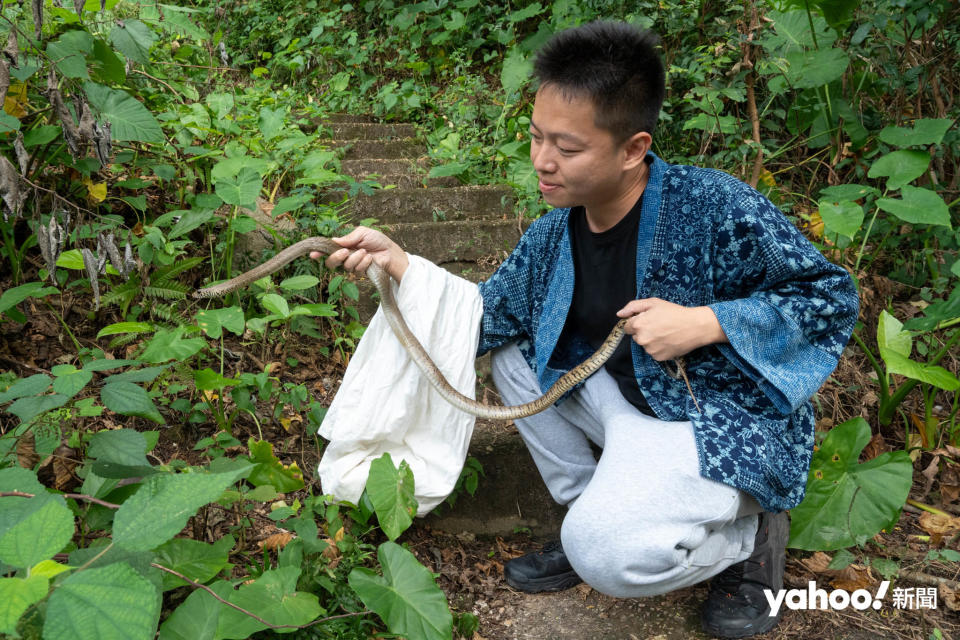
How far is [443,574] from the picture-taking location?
7.62 ft

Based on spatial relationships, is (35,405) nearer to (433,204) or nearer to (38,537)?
(38,537)

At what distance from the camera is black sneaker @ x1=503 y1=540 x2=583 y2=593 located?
2.28 metres

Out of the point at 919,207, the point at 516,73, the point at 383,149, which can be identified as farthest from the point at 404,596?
the point at 383,149

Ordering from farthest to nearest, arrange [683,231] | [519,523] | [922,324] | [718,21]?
[718,21] < [519,523] < [922,324] < [683,231]

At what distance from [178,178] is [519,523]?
226 cm

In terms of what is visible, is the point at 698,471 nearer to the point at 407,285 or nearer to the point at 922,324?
the point at 407,285

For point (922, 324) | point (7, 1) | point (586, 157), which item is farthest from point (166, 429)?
point (922, 324)

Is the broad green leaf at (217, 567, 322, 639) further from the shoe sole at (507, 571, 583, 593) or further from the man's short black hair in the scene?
the man's short black hair

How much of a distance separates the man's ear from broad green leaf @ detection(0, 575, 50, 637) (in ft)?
5.33

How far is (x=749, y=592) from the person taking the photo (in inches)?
81.9

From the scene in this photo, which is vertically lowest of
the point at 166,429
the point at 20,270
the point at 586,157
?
the point at 166,429

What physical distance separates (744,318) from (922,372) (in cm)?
103

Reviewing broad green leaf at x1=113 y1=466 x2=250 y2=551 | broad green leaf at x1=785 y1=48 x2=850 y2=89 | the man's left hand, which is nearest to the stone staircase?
the man's left hand

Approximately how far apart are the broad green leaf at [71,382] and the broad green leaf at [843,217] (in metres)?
2.55
